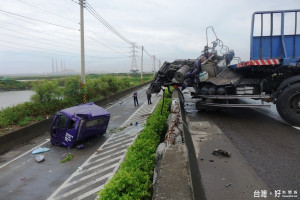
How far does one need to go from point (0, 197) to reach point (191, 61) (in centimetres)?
882

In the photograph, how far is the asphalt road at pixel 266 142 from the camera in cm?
439

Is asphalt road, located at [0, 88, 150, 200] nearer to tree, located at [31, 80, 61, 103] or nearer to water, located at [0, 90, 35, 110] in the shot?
tree, located at [31, 80, 61, 103]

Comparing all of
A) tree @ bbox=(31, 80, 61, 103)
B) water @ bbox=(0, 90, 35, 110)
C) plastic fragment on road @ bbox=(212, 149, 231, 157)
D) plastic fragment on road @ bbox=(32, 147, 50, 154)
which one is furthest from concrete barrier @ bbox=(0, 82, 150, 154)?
plastic fragment on road @ bbox=(212, 149, 231, 157)

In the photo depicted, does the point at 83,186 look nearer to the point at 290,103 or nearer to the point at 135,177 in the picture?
the point at 135,177

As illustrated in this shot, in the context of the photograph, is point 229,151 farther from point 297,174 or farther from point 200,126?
point 200,126

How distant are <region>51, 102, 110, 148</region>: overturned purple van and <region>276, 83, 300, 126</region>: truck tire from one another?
24.4ft

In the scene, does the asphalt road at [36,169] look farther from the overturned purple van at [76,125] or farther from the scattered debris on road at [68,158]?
the overturned purple van at [76,125]

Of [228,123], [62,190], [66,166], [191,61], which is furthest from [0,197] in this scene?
[191,61]

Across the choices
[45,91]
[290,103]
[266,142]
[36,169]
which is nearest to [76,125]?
[36,169]

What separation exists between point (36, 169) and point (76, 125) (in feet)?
7.46

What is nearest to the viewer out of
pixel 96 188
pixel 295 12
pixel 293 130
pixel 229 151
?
pixel 229 151

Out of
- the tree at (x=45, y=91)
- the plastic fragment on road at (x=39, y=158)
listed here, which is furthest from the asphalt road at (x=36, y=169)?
the tree at (x=45, y=91)

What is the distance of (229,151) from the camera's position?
19.1ft

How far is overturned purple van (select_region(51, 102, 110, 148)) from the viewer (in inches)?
378
